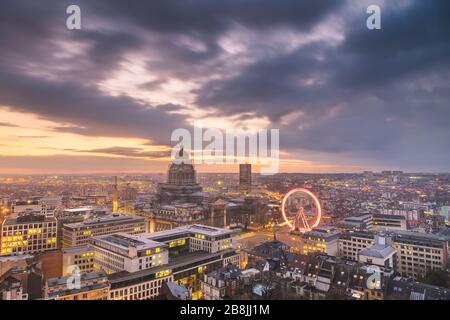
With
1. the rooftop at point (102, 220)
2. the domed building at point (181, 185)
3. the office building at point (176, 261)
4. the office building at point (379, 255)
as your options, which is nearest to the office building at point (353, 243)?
the office building at point (379, 255)

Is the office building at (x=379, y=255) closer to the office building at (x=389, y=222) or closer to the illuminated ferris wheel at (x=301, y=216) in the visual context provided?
the illuminated ferris wheel at (x=301, y=216)

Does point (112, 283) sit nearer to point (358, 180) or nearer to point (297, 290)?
point (297, 290)

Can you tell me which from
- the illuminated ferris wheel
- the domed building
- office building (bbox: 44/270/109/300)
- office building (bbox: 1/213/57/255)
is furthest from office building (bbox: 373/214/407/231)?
office building (bbox: 1/213/57/255)

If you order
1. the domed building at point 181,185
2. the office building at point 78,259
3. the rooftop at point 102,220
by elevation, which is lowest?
the office building at point 78,259

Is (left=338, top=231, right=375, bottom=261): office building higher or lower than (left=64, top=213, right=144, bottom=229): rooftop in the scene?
lower

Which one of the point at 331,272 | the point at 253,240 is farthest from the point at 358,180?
the point at 331,272

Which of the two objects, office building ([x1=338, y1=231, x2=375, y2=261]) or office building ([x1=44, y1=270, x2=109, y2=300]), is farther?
office building ([x1=338, y1=231, x2=375, y2=261])

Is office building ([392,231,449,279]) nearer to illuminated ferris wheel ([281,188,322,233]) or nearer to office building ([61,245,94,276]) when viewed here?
illuminated ferris wheel ([281,188,322,233])

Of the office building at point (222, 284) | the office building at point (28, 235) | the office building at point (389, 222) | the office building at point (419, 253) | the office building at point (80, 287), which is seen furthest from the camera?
the office building at point (389, 222)
